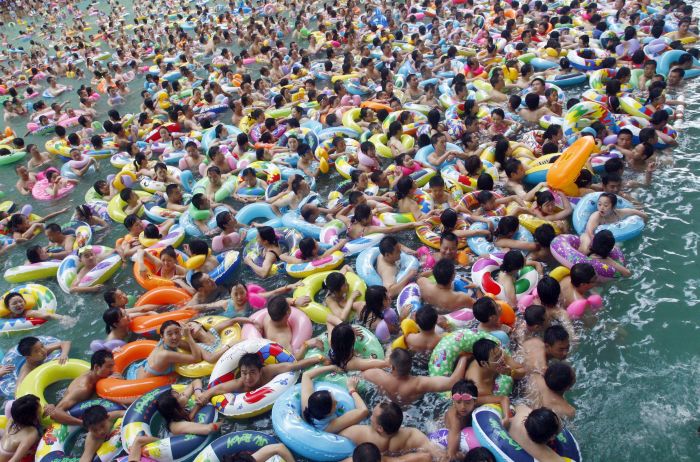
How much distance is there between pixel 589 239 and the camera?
256 inches

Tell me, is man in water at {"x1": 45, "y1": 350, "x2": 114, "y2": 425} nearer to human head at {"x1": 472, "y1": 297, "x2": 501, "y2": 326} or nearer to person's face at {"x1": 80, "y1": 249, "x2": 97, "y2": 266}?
person's face at {"x1": 80, "y1": 249, "x2": 97, "y2": 266}

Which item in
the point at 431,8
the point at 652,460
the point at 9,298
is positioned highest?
the point at 431,8

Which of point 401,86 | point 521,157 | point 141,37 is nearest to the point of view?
point 521,157

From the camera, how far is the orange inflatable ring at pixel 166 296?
7.01 meters

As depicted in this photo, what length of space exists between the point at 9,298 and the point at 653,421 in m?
8.42

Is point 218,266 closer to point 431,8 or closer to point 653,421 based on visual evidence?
point 653,421

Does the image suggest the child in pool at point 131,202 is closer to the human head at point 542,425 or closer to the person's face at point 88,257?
the person's face at point 88,257

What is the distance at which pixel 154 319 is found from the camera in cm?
657

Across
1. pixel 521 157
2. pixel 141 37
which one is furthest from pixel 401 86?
pixel 141 37

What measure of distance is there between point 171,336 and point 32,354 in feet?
6.30

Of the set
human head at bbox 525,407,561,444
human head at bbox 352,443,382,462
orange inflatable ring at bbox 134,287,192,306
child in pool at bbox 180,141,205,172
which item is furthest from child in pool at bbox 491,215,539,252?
child in pool at bbox 180,141,205,172

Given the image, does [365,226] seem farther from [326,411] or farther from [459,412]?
[459,412]

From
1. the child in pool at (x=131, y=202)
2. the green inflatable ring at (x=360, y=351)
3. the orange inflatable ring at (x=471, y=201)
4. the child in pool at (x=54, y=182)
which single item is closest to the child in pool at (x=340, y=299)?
the green inflatable ring at (x=360, y=351)

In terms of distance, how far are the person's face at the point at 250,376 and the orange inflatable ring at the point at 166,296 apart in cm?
217
